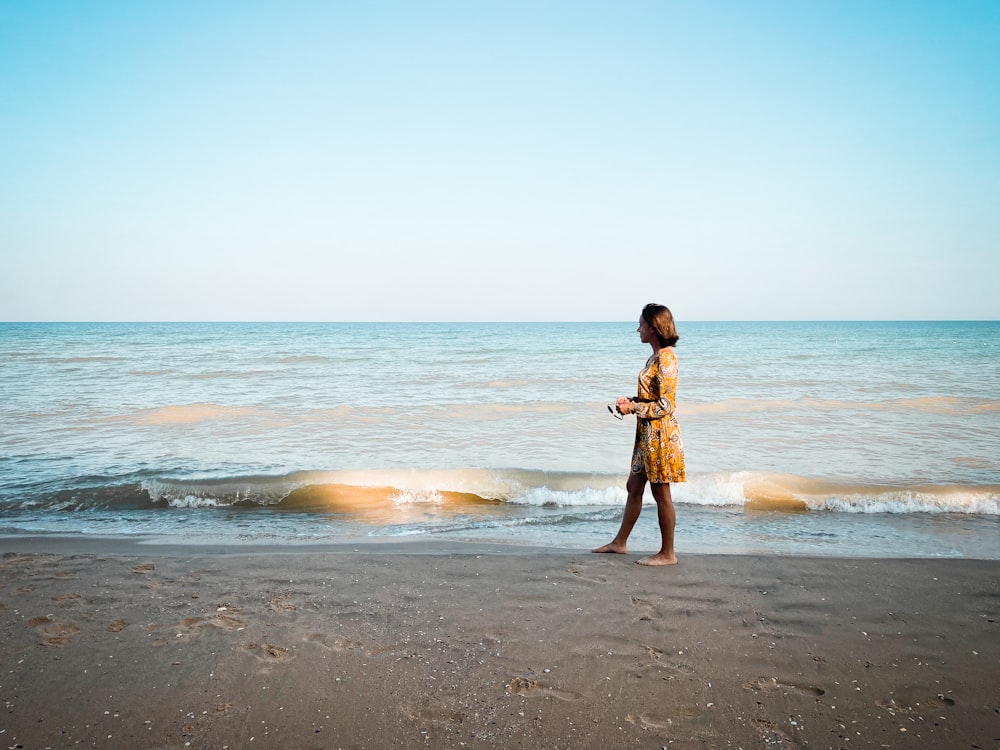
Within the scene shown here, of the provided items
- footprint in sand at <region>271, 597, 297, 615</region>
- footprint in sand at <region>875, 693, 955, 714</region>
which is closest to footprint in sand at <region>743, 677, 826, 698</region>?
footprint in sand at <region>875, 693, 955, 714</region>

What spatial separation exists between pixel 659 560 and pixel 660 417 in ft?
3.67

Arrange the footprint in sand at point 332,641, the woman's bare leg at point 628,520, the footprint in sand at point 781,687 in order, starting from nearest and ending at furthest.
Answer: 1. the footprint in sand at point 781,687
2. the footprint in sand at point 332,641
3. the woman's bare leg at point 628,520

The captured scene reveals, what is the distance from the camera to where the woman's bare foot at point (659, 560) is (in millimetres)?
4785

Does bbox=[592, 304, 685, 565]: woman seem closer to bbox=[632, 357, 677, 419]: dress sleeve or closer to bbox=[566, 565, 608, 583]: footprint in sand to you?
bbox=[632, 357, 677, 419]: dress sleeve

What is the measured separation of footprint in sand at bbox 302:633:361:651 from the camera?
3379 millimetres

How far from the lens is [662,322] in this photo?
15.1 ft

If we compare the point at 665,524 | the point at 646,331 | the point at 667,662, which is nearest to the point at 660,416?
the point at 646,331

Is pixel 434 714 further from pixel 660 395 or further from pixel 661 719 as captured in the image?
pixel 660 395

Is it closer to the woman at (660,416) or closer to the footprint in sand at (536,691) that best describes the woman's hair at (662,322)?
the woman at (660,416)

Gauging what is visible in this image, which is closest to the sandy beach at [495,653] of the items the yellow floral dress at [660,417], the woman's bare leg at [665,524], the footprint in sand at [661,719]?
the footprint in sand at [661,719]

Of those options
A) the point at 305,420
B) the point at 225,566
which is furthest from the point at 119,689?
the point at 305,420

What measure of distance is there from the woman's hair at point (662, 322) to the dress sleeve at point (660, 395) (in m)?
0.15

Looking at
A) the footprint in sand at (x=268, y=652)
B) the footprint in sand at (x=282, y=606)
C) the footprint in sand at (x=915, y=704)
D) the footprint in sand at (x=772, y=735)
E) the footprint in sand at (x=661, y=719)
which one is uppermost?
the footprint in sand at (x=268, y=652)

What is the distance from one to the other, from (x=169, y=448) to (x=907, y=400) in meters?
16.0
